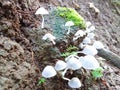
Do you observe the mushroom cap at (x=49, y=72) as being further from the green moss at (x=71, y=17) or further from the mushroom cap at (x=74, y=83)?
the green moss at (x=71, y=17)

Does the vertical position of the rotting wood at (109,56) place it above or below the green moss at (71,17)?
below

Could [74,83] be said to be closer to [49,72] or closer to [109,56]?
[49,72]

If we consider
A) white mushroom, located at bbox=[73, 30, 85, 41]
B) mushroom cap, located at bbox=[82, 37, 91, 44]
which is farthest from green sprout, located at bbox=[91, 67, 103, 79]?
white mushroom, located at bbox=[73, 30, 85, 41]

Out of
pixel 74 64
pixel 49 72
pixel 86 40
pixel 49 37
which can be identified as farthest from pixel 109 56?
pixel 49 72

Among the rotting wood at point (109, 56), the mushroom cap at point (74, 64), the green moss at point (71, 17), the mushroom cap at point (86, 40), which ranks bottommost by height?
the rotting wood at point (109, 56)

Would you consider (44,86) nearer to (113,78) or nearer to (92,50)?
(92,50)

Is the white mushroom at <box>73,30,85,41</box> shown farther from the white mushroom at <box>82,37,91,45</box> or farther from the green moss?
the green moss

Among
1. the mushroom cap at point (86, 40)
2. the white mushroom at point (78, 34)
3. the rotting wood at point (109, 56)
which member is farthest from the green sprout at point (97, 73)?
the rotting wood at point (109, 56)

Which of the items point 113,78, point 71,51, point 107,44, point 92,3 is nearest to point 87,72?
point 71,51
